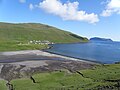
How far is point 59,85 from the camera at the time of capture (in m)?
76.8

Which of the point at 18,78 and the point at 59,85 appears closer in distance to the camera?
the point at 59,85

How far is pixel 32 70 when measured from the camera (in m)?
101

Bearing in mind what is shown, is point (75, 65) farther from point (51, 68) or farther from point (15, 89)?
point (15, 89)

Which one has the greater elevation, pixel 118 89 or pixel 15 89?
pixel 118 89

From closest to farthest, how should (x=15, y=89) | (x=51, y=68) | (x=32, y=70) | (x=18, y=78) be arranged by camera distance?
Result: 1. (x=15, y=89)
2. (x=18, y=78)
3. (x=32, y=70)
4. (x=51, y=68)

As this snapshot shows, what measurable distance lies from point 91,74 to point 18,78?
27.0 m

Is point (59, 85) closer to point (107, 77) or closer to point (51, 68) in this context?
point (107, 77)

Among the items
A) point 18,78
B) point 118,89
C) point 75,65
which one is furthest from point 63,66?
point 118,89

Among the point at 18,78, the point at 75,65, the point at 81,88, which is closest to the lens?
the point at 81,88

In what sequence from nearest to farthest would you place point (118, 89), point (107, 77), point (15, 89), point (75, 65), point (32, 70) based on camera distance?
point (118, 89) → point (15, 89) → point (107, 77) → point (32, 70) → point (75, 65)

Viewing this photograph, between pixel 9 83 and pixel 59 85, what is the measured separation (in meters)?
16.7

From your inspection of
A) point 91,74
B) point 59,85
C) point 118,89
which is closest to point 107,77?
point 91,74

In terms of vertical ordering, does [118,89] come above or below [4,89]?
above

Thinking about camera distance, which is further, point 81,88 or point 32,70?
point 32,70
